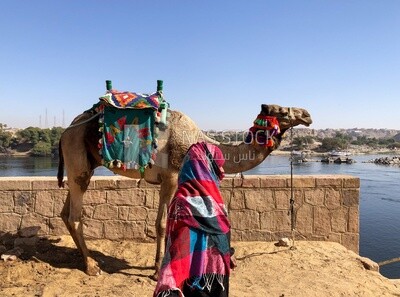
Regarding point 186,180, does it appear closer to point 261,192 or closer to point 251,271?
point 251,271

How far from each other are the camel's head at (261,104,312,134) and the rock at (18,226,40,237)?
3861mm

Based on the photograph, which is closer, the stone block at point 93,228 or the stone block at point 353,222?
the stone block at point 93,228

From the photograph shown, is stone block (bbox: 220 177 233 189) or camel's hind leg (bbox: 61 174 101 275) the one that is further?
stone block (bbox: 220 177 233 189)

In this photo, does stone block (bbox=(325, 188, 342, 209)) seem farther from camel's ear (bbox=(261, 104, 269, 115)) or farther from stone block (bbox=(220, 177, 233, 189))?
camel's ear (bbox=(261, 104, 269, 115))

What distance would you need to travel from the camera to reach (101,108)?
176 inches

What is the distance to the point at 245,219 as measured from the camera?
5.81m

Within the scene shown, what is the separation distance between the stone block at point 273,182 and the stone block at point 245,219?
473 millimetres

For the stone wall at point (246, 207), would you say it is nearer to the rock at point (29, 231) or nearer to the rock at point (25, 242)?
the rock at point (29, 231)

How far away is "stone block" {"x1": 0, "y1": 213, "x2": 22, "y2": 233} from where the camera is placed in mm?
5539

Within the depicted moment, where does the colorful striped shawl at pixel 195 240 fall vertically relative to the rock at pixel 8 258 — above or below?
above

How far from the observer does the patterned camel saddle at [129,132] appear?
171 inches

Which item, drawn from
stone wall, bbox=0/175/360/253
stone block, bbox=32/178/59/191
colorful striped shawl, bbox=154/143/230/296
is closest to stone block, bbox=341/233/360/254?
stone wall, bbox=0/175/360/253

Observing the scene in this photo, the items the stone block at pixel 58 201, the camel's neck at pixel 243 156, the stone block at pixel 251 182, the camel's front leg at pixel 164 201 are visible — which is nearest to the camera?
the camel's neck at pixel 243 156

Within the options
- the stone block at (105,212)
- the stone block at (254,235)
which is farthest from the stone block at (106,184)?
the stone block at (254,235)
